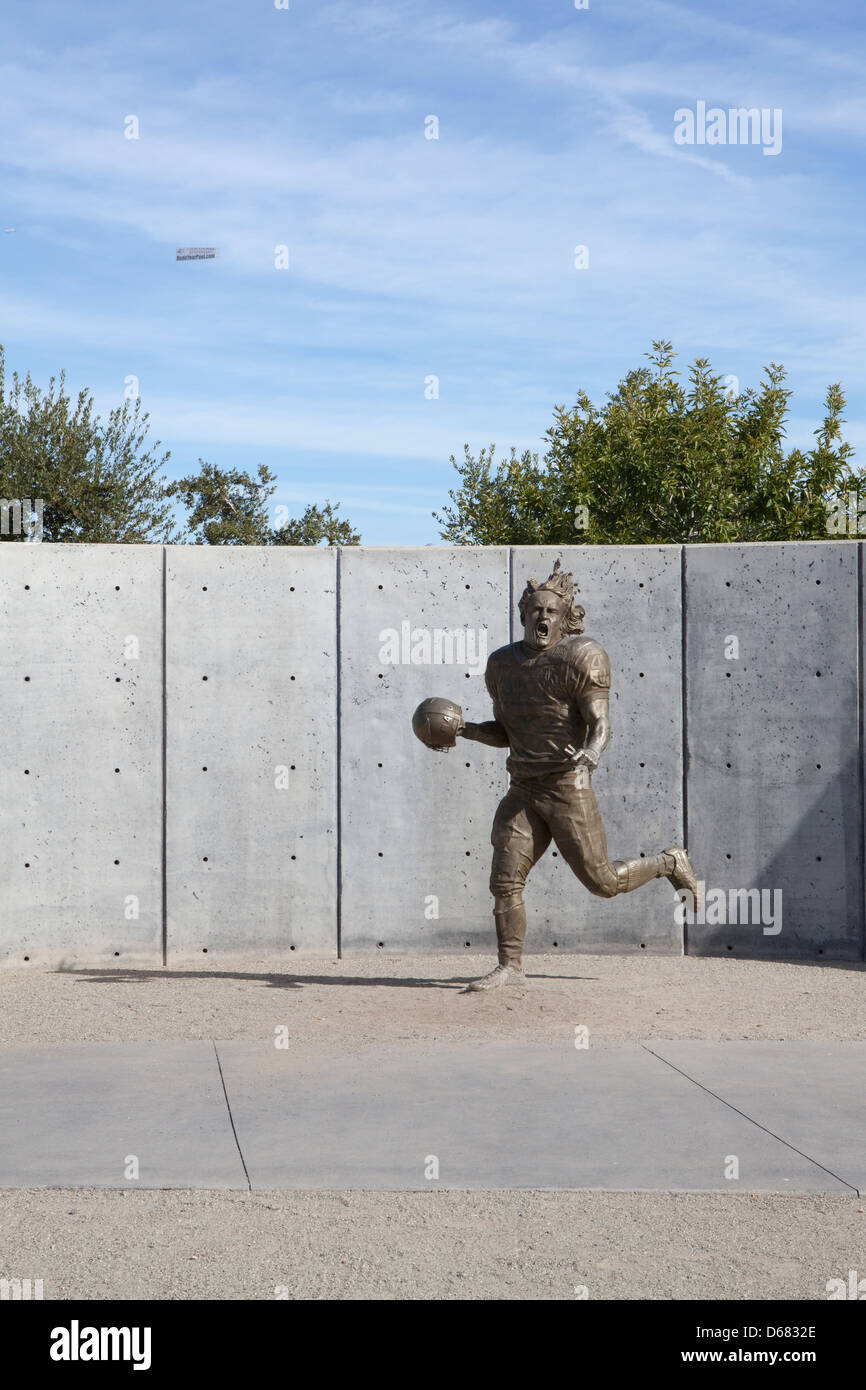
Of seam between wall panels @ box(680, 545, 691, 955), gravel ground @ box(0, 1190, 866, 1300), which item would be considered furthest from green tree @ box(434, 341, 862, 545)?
gravel ground @ box(0, 1190, 866, 1300)

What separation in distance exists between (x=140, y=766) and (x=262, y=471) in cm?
3995

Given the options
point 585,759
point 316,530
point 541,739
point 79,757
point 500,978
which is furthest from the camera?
point 316,530

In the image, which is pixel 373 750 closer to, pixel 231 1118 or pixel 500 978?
pixel 500 978

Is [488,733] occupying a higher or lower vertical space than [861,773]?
higher

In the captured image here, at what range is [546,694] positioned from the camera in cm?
851

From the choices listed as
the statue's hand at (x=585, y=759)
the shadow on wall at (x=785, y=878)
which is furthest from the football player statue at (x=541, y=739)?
the shadow on wall at (x=785, y=878)

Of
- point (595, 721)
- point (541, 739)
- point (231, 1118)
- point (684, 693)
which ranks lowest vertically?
point (231, 1118)

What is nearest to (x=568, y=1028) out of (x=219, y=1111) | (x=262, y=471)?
(x=219, y=1111)

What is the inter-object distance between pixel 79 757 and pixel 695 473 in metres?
11.9

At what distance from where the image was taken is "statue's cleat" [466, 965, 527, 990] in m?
8.67

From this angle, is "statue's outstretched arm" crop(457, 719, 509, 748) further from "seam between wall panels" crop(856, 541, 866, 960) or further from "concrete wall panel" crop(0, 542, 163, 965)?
"seam between wall panels" crop(856, 541, 866, 960)

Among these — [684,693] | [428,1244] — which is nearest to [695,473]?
[684,693]

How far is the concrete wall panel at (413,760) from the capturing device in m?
10.4

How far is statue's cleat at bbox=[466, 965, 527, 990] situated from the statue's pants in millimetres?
50
